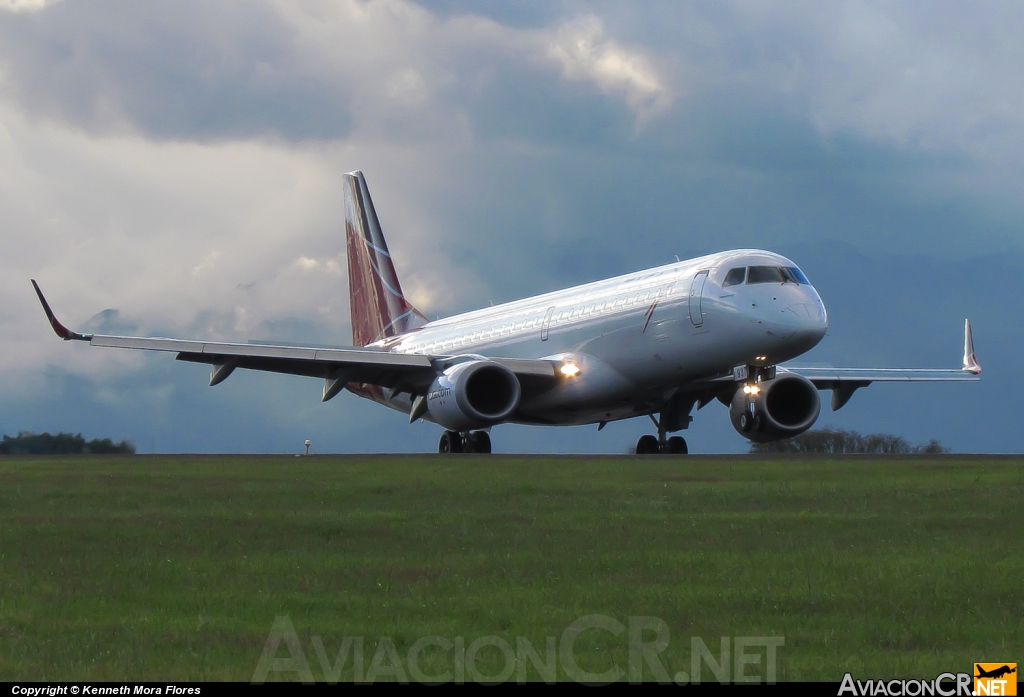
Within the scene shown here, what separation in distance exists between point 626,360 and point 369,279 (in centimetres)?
1700

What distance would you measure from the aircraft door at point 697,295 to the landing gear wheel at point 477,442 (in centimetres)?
723

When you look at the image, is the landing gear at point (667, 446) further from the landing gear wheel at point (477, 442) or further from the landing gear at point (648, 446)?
the landing gear wheel at point (477, 442)

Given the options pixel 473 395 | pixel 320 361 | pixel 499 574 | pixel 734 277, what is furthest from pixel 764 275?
pixel 499 574

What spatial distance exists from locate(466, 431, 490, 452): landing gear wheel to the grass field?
1625 centimetres

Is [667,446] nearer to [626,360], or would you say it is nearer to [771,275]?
[626,360]

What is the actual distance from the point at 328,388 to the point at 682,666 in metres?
28.7

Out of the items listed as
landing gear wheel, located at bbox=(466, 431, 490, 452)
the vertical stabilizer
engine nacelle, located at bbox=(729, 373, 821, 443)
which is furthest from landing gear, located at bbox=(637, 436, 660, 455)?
the vertical stabilizer

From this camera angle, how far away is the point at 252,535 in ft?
36.8

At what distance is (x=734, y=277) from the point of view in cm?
2773

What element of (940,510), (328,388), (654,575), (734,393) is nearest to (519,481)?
(940,510)

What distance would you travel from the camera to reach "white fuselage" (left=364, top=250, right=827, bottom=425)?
2717 centimetres

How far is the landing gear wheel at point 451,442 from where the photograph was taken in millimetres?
33281

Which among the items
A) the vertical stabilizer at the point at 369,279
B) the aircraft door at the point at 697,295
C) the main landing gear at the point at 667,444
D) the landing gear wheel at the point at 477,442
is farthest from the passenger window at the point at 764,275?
the vertical stabilizer at the point at 369,279

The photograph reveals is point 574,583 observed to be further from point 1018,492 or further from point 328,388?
point 328,388
